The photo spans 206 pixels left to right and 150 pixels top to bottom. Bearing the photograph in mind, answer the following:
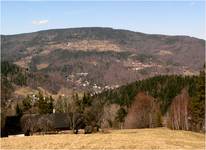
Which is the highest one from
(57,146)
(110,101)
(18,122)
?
(57,146)

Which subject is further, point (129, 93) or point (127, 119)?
point (129, 93)

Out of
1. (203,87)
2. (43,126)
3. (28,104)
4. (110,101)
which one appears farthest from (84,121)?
(110,101)

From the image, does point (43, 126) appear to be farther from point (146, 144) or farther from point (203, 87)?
point (146, 144)

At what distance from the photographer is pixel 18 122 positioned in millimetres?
81062

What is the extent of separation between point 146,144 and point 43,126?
33.6 m

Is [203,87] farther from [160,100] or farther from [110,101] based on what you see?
[110,101]

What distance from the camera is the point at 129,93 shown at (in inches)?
7441

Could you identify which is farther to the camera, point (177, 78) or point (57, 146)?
point (177, 78)

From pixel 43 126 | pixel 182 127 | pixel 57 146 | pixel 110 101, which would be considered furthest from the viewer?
pixel 110 101

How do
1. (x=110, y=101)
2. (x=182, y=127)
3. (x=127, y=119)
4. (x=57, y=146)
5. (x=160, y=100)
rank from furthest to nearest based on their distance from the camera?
(x=110, y=101) < (x=160, y=100) < (x=127, y=119) < (x=182, y=127) < (x=57, y=146)

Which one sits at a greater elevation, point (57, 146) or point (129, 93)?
point (57, 146)

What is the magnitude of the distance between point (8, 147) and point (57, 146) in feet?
16.6

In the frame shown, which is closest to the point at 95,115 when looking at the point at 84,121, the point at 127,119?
the point at 84,121

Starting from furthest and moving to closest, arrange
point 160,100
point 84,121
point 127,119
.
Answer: point 160,100 < point 127,119 < point 84,121
